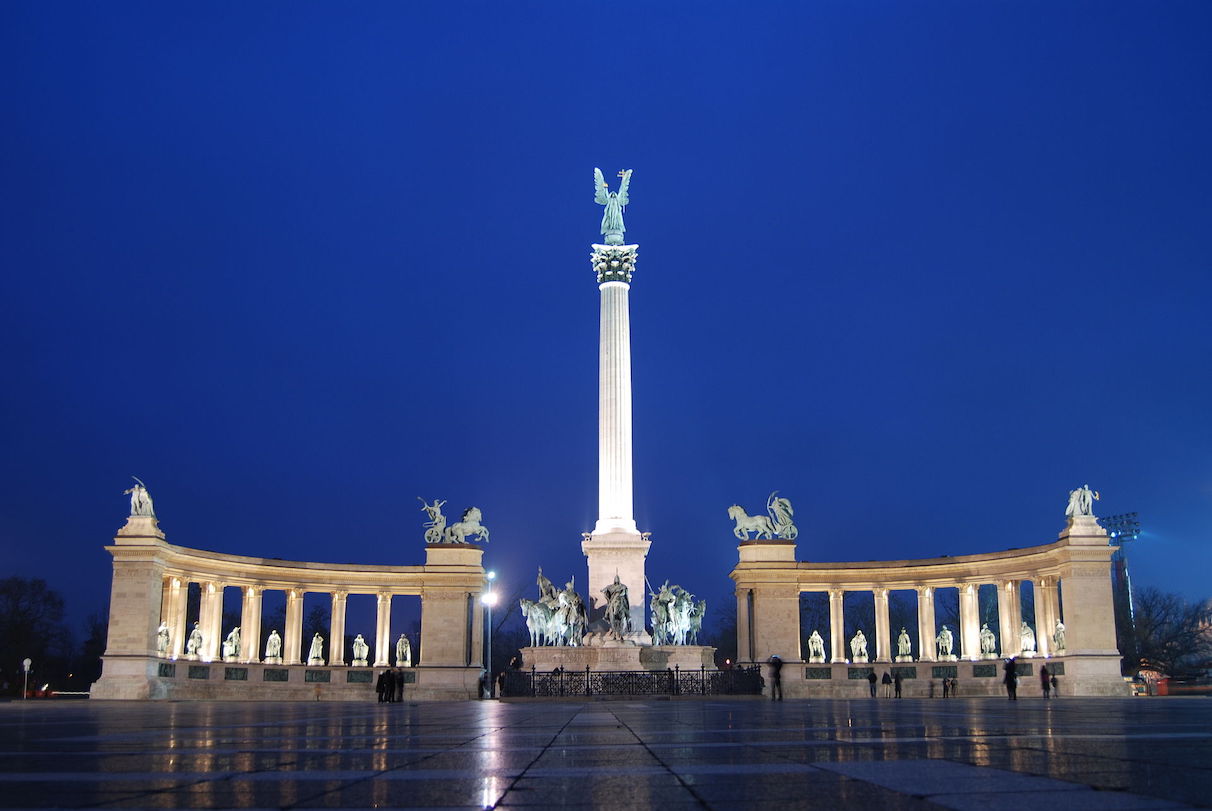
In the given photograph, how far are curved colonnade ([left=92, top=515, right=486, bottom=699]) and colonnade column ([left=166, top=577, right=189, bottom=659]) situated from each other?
0.06 m

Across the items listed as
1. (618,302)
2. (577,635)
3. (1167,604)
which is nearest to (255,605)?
(577,635)

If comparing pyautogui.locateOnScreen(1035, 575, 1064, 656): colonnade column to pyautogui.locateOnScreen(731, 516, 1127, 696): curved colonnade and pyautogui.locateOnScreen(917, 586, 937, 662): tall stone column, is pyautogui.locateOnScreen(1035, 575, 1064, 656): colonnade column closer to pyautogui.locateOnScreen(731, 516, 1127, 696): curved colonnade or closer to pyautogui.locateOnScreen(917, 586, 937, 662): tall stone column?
pyautogui.locateOnScreen(731, 516, 1127, 696): curved colonnade

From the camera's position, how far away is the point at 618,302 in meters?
66.2

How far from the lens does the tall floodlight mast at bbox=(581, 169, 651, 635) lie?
6100 cm

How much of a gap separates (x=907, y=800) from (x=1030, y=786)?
109 cm

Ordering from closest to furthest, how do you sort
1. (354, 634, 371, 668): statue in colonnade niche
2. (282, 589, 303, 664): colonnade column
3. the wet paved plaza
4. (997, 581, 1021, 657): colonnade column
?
1. the wet paved plaza
2. (997, 581, 1021, 657): colonnade column
3. (282, 589, 303, 664): colonnade column
4. (354, 634, 371, 668): statue in colonnade niche

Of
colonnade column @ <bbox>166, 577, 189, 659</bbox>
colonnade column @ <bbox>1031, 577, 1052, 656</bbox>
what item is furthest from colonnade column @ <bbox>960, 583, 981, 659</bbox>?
colonnade column @ <bbox>166, 577, 189, 659</bbox>

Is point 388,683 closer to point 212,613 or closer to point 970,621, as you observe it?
point 212,613

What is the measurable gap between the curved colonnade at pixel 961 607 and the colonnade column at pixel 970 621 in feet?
0.20

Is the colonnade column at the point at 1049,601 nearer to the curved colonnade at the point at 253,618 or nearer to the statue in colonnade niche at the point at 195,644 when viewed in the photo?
the curved colonnade at the point at 253,618

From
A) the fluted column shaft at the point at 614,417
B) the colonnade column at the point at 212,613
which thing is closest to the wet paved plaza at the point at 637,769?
the fluted column shaft at the point at 614,417

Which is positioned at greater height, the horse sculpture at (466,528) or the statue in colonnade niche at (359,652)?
the horse sculpture at (466,528)

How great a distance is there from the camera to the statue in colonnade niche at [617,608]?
5684 centimetres

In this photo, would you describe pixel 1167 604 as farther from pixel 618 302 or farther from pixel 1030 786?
pixel 1030 786
